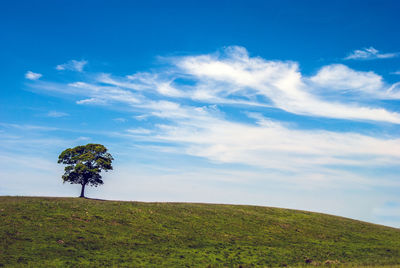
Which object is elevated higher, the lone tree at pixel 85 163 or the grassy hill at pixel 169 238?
the lone tree at pixel 85 163

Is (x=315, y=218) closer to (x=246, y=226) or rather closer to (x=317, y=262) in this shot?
(x=246, y=226)

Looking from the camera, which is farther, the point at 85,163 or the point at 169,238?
the point at 85,163

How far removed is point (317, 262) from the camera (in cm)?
3706

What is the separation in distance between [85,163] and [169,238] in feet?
117

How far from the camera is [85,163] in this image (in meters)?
68.1

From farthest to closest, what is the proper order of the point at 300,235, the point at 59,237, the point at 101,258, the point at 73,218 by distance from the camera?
the point at 300,235
the point at 73,218
the point at 59,237
the point at 101,258

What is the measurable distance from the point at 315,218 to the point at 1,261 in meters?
56.6

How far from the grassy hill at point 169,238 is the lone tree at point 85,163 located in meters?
15.9

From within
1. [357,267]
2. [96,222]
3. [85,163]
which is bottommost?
[357,267]

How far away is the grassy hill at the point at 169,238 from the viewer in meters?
32.0

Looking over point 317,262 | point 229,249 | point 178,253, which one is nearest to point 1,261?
point 178,253

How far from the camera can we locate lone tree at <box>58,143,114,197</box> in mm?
66562

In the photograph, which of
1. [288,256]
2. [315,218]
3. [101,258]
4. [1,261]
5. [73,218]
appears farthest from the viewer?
[315,218]

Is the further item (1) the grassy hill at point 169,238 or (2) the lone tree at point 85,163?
(2) the lone tree at point 85,163
